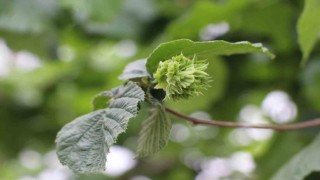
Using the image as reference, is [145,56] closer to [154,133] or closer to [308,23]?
[308,23]

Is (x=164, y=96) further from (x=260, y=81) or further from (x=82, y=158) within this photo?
(x=260, y=81)

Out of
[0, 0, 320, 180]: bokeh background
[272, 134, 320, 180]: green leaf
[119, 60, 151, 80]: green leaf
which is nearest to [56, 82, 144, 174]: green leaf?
[119, 60, 151, 80]: green leaf

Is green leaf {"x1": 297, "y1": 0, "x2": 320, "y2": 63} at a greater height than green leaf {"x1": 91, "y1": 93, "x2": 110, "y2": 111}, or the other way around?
green leaf {"x1": 297, "y1": 0, "x2": 320, "y2": 63}

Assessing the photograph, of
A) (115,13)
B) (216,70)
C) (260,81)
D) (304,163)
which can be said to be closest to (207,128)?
(260,81)

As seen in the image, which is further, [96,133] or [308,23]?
[308,23]

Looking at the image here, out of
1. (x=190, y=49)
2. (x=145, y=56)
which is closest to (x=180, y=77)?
(x=190, y=49)

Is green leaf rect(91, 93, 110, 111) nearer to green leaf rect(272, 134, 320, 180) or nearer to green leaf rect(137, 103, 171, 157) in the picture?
green leaf rect(137, 103, 171, 157)

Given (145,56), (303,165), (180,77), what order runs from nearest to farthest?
(180,77) < (303,165) < (145,56)
